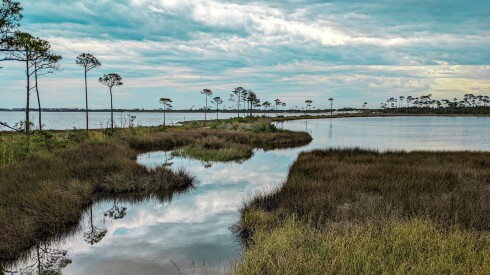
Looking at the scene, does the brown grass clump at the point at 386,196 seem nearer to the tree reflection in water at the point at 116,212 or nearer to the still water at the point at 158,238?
the still water at the point at 158,238

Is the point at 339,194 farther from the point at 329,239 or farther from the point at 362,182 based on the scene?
the point at 329,239

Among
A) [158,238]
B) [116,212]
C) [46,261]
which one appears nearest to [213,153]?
[116,212]

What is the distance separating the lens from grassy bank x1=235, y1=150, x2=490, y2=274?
614cm

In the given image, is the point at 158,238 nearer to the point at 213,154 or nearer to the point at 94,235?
the point at 94,235

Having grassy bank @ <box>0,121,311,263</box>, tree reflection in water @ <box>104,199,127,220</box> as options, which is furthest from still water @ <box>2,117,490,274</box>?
grassy bank @ <box>0,121,311,263</box>

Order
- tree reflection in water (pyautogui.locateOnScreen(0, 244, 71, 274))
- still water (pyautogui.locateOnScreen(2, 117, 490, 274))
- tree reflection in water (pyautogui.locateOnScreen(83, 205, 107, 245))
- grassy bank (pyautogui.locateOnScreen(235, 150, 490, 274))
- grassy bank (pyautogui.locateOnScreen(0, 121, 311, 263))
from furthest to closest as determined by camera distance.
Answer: tree reflection in water (pyautogui.locateOnScreen(83, 205, 107, 245))
grassy bank (pyautogui.locateOnScreen(0, 121, 311, 263))
still water (pyautogui.locateOnScreen(2, 117, 490, 274))
tree reflection in water (pyautogui.locateOnScreen(0, 244, 71, 274))
grassy bank (pyautogui.locateOnScreen(235, 150, 490, 274))

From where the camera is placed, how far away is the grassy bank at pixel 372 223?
20.1 ft

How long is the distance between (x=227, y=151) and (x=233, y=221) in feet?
54.3

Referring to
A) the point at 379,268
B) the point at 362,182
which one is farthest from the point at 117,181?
the point at 379,268

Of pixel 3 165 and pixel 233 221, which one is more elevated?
pixel 3 165

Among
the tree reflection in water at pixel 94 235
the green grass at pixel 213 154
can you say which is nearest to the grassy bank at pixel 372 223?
the tree reflection in water at pixel 94 235

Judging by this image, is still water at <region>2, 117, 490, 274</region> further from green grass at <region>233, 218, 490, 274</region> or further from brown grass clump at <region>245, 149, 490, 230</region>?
brown grass clump at <region>245, 149, 490, 230</region>

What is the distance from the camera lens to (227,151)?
1113 inches

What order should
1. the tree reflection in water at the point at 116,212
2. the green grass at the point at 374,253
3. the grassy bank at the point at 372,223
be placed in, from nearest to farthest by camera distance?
the green grass at the point at 374,253 → the grassy bank at the point at 372,223 → the tree reflection in water at the point at 116,212
